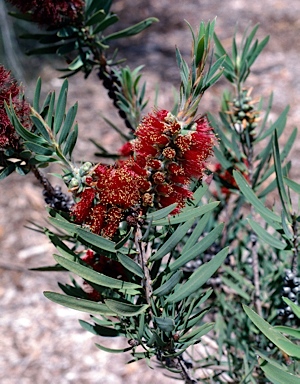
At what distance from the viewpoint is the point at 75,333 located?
1492mm

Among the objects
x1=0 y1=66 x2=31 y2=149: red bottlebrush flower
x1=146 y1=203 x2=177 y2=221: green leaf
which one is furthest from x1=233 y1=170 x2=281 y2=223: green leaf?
x1=0 y1=66 x2=31 y2=149: red bottlebrush flower

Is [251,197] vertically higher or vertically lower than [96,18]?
lower

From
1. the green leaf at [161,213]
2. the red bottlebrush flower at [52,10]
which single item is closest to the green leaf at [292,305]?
the green leaf at [161,213]

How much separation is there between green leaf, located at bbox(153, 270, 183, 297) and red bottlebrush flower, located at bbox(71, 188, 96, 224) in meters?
0.09

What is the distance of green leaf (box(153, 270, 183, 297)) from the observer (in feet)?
1.38

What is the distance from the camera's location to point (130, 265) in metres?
0.43

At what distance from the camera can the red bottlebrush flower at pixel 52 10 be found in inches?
22.2

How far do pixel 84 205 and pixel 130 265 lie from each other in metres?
0.06

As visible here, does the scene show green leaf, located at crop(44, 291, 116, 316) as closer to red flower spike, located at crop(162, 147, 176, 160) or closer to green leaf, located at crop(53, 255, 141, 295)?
green leaf, located at crop(53, 255, 141, 295)

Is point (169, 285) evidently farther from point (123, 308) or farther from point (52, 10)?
point (52, 10)

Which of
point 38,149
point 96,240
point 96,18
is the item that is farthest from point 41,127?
point 96,18

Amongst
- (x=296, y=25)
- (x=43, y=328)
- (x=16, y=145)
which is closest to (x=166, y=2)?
(x=296, y=25)

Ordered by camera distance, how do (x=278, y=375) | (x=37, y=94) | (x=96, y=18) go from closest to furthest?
(x=278, y=375), (x=37, y=94), (x=96, y=18)

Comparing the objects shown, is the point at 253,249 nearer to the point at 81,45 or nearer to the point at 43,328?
the point at 81,45
